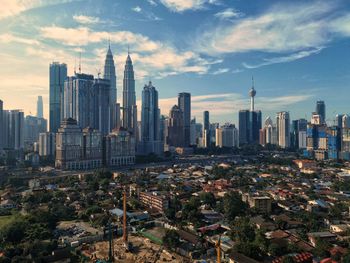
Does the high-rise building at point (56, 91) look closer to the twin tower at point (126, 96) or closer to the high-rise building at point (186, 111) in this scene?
the twin tower at point (126, 96)

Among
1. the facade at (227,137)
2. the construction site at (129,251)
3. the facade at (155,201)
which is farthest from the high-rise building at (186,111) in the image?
the construction site at (129,251)

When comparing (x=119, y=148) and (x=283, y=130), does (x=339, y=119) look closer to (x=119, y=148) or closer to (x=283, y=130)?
(x=283, y=130)

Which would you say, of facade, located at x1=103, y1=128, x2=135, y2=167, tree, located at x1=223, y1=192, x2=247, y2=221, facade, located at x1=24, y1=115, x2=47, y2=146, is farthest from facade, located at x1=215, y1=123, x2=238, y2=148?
tree, located at x1=223, y1=192, x2=247, y2=221

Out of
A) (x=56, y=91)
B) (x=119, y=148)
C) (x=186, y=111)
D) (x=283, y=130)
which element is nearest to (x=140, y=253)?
(x=119, y=148)

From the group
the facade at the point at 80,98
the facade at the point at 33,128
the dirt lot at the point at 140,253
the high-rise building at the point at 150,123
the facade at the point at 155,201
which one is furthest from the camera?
the facade at the point at 33,128

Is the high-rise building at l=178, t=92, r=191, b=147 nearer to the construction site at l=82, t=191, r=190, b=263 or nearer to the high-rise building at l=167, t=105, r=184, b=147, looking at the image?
the high-rise building at l=167, t=105, r=184, b=147

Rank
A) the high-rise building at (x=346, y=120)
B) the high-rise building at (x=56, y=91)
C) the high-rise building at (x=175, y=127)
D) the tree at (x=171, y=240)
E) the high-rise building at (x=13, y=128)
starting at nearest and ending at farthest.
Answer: the tree at (x=171, y=240) → the high-rise building at (x=13, y=128) → the high-rise building at (x=175, y=127) → the high-rise building at (x=56, y=91) → the high-rise building at (x=346, y=120)
